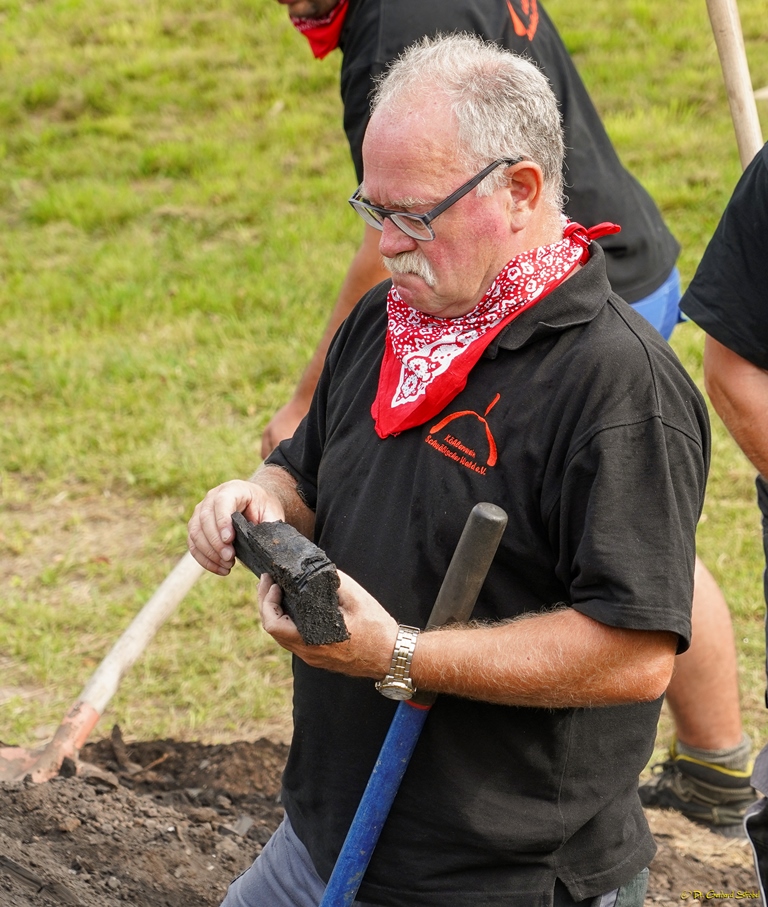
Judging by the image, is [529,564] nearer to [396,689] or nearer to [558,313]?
[396,689]

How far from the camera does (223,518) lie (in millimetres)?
2176

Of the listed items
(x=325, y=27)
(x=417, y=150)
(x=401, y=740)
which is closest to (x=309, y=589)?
(x=401, y=740)

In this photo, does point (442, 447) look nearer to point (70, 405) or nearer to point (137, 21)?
point (70, 405)

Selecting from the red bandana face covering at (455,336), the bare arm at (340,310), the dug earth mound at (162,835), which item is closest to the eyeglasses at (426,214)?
the red bandana face covering at (455,336)

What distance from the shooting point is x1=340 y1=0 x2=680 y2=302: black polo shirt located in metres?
3.12

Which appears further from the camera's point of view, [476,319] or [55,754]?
[55,754]

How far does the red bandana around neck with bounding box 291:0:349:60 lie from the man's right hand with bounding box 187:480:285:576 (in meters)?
1.73

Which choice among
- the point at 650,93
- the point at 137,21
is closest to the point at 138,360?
the point at 650,93

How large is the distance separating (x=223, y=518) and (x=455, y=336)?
60 cm

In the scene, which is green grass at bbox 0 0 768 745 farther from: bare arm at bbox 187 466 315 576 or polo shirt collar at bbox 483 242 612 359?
polo shirt collar at bbox 483 242 612 359

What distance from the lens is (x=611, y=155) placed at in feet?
11.8

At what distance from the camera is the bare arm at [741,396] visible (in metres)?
2.49

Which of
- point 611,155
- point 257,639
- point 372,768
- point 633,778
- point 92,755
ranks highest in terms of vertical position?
point 611,155

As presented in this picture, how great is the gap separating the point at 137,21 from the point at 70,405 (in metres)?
6.27
